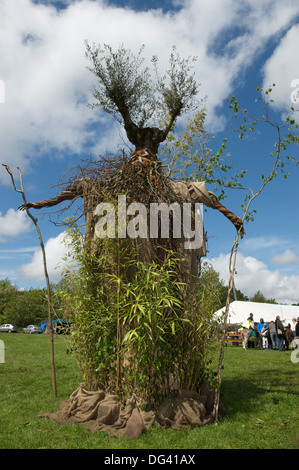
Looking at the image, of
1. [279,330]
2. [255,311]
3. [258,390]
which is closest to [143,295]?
[258,390]

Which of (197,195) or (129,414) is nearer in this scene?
(129,414)

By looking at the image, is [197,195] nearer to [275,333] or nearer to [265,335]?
[275,333]

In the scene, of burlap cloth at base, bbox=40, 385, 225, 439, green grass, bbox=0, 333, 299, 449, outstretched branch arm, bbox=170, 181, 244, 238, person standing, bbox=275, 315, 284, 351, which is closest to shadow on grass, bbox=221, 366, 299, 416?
green grass, bbox=0, 333, 299, 449

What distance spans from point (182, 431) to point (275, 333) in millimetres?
12413

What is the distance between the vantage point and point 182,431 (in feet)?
13.8

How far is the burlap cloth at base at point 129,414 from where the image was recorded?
429 cm

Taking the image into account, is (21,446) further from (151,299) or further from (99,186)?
(99,186)

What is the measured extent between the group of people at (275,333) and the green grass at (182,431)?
22.9ft

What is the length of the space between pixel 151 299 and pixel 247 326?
1305 cm

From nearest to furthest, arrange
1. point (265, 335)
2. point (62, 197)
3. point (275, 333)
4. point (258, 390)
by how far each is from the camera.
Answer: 1. point (62, 197)
2. point (258, 390)
3. point (275, 333)
4. point (265, 335)

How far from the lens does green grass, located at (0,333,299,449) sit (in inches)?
154
